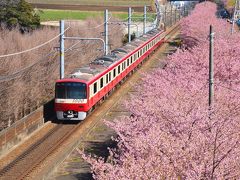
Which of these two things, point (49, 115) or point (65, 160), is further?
point (49, 115)

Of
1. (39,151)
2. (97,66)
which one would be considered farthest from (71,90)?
(39,151)

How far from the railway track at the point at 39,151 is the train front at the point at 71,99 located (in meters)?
0.64

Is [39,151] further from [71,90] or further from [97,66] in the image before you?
[97,66]

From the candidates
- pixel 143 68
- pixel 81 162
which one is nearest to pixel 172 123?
pixel 81 162

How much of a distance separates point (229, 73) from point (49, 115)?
9.07 metres

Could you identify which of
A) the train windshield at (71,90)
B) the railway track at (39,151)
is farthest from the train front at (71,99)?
the railway track at (39,151)

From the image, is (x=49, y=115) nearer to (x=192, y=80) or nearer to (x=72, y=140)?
(x=72, y=140)

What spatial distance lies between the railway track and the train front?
64 centimetres

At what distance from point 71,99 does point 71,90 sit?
0.42 meters

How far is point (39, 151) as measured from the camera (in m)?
19.6

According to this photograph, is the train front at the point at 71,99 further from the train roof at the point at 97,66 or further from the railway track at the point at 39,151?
the railway track at the point at 39,151

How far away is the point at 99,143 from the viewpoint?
20.5 meters

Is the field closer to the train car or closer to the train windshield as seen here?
the train car

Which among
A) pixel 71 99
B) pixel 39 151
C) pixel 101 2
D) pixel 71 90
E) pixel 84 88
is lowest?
pixel 39 151
